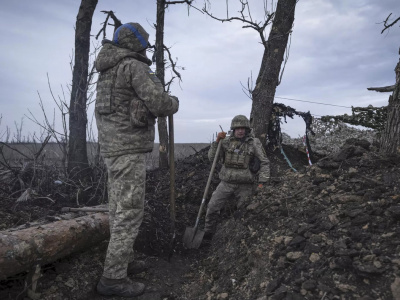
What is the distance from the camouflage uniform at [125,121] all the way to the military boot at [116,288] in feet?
0.20

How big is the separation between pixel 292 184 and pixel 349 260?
2297 millimetres

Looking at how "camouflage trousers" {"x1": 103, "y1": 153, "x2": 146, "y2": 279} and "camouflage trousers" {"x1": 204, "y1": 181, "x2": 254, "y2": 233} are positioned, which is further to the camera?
"camouflage trousers" {"x1": 204, "y1": 181, "x2": 254, "y2": 233}

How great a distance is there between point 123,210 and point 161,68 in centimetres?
630

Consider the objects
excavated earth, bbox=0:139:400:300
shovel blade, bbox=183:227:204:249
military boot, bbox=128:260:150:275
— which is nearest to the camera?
excavated earth, bbox=0:139:400:300

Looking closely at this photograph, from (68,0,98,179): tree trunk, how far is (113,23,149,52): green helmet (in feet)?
12.9

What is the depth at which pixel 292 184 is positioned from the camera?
4949 mm

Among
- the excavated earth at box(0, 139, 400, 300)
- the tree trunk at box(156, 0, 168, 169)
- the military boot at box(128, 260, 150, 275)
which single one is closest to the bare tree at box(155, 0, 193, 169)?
the tree trunk at box(156, 0, 168, 169)

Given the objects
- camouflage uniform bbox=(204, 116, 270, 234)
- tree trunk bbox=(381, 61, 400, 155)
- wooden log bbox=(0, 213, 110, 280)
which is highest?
tree trunk bbox=(381, 61, 400, 155)

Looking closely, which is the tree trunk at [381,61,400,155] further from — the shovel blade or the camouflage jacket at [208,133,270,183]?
the shovel blade

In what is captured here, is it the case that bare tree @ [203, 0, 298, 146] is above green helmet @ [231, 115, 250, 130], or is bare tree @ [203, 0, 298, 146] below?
above

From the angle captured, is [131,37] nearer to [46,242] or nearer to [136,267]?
[46,242]

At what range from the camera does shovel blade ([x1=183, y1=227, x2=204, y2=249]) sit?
5081mm

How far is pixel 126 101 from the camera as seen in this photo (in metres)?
3.55

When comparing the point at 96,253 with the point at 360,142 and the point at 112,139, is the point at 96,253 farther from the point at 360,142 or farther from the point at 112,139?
the point at 360,142
